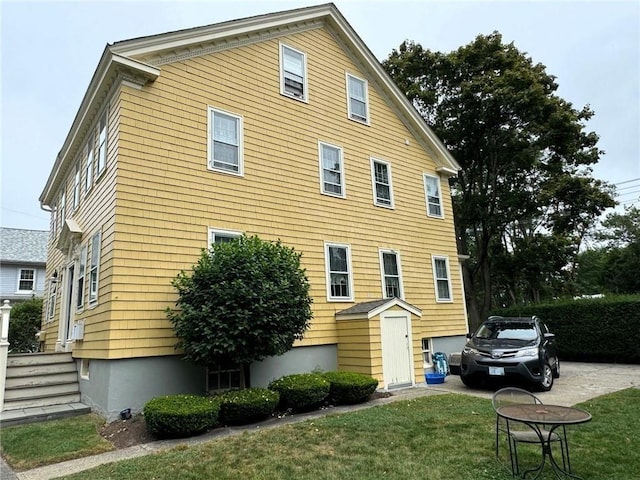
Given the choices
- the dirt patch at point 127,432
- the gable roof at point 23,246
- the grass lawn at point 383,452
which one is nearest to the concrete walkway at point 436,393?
the dirt patch at point 127,432

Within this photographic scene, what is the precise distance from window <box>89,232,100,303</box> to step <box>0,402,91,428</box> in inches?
82.3

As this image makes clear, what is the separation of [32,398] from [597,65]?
28040 millimetres

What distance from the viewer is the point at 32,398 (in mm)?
8430

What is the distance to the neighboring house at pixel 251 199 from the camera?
26.7 ft

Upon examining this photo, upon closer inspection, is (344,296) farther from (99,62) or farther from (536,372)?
(99,62)

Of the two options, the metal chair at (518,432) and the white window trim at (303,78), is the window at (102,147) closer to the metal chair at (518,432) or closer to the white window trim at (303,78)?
the white window trim at (303,78)

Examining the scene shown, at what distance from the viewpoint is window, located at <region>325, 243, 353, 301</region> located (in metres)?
11.0

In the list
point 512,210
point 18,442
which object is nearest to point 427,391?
point 18,442

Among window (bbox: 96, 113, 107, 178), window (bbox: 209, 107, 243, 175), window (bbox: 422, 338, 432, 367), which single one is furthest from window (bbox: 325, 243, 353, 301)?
window (bbox: 96, 113, 107, 178)

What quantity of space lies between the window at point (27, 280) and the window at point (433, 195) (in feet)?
79.7

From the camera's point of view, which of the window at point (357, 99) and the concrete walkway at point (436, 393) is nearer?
the concrete walkway at point (436, 393)

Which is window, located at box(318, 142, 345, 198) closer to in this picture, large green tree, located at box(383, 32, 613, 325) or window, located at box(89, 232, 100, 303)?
window, located at box(89, 232, 100, 303)

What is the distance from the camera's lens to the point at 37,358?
31.4ft

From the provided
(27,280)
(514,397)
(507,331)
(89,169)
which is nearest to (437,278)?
(507,331)
